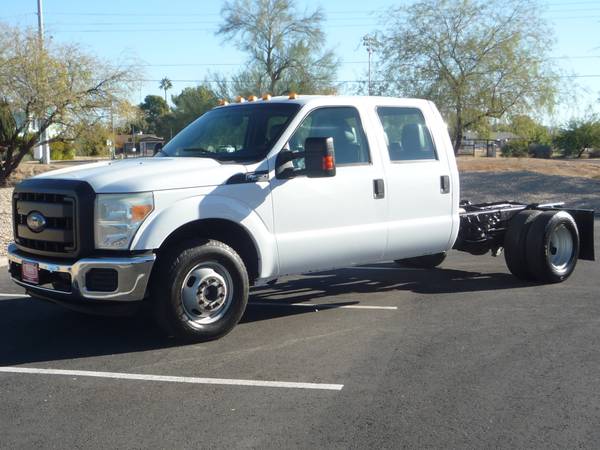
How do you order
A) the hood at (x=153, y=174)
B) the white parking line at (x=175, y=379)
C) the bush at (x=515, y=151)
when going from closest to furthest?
the white parking line at (x=175, y=379) → the hood at (x=153, y=174) → the bush at (x=515, y=151)

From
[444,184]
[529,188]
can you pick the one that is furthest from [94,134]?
[444,184]

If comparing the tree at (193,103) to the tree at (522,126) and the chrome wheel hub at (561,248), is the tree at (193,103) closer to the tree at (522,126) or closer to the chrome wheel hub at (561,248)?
the tree at (522,126)

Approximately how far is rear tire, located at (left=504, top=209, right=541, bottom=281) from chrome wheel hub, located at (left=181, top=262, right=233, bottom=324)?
4026 millimetres

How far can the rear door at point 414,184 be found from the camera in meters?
7.44

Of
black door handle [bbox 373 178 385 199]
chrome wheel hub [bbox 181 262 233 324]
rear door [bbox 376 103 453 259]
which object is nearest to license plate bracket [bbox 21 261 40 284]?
chrome wheel hub [bbox 181 262 233 324]

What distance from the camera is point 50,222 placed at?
6.06 metres

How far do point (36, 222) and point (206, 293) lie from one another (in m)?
1.55

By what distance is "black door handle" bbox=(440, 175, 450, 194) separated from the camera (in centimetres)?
786

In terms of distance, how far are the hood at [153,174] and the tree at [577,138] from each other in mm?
59986

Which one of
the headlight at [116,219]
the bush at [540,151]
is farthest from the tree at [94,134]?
the bush at [540,151]

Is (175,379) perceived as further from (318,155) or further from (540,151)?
(540,151)

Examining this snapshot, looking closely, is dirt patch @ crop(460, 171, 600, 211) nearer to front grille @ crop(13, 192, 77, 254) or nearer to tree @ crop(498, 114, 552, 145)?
tree @ crop(498, 114, 552, 145)

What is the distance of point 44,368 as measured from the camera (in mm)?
5688

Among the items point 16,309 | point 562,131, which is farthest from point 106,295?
point 562,131
